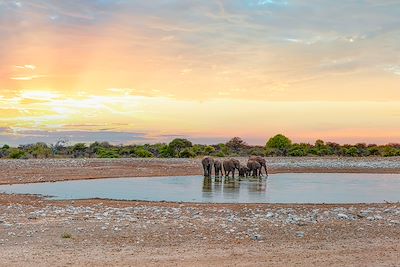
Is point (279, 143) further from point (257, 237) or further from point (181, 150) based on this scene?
point (257, 237)

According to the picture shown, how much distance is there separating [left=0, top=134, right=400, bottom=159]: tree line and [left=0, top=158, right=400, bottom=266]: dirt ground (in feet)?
177

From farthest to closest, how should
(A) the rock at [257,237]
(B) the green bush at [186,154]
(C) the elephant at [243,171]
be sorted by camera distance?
(B) the green bush at [186,154]
(C) the elephant at [243,171]
(A) the rock at [257,237]

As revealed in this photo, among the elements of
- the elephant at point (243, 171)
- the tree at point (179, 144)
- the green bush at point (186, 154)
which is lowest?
the elephant at point (243, 171)

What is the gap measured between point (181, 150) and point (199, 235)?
217ft

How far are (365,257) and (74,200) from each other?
14588 mm

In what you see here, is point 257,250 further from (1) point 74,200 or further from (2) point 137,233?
(1) point 74,200

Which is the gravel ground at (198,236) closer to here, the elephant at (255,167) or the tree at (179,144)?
the elephant at (255,167)

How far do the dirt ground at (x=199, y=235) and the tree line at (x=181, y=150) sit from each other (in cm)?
5394

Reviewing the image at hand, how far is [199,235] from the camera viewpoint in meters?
12.7

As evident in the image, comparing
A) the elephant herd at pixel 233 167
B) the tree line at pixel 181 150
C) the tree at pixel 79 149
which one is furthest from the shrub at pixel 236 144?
the elephant herd at pixel 233 167

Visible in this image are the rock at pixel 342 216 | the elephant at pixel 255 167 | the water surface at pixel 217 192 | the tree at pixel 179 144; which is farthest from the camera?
the tree at pixel 179 144

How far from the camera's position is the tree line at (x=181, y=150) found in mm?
73812

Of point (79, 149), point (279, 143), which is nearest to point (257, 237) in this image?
point (79, 149)

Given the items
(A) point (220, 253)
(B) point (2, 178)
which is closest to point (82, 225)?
(A) point (220, 253)
